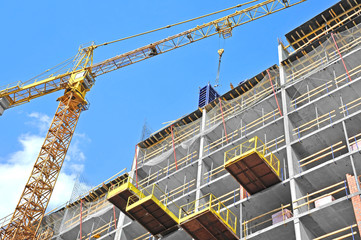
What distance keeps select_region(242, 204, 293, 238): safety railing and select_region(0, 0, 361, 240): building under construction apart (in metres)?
0.06

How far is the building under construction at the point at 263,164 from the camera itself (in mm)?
23281

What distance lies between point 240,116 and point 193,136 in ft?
14.4

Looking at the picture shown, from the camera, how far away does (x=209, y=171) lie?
98.1ft

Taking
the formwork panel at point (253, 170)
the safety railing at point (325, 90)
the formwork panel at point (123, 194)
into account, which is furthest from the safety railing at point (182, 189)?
the safety railing at point (325, 90)

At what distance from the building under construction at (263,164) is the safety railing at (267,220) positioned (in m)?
0.06

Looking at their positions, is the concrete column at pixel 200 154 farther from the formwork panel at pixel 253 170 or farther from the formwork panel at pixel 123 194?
the formwork panel at pixel 253 170

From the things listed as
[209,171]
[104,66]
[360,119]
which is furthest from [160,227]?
[104,66]

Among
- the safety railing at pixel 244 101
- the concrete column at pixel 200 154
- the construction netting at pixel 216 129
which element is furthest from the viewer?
the safety railing at pixel 244 101

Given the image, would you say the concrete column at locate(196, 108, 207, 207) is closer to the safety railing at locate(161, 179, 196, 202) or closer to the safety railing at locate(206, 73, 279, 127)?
the safety railing at locate(206, 73, 279, 127)

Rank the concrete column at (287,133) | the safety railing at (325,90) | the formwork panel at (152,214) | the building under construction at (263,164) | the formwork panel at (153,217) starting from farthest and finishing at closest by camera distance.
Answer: the safety railing at (325,90), the formwork panel at (153,217), the formwork panel at (152,214), the building under construction at (263,164), the concrete column at (287,133)

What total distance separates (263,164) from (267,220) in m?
2.75

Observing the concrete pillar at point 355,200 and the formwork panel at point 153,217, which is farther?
the formwork panel at point 153,217

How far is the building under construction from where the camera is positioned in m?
23.3

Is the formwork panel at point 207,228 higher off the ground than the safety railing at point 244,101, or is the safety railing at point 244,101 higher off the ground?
the safety railing at point 244,101
